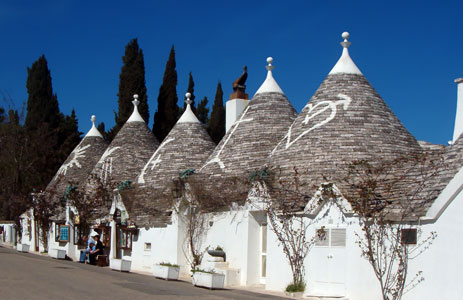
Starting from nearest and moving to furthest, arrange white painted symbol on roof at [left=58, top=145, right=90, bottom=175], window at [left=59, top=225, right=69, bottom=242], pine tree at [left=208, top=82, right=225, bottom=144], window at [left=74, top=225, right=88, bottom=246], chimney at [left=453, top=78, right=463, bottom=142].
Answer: chimney at [left=453, top=78, right=463, bottom=142], window at [left=74, top=225, right=88, bottom=246], window at [left=59, top=225, right=69, bottom=242], white painted symbol on roof at [left=58, top=145, right=90, bottom=175], pine tree at [left=208, top=82, right=225, bottom=144]

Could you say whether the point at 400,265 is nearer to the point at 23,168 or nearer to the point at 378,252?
the point at 378,252

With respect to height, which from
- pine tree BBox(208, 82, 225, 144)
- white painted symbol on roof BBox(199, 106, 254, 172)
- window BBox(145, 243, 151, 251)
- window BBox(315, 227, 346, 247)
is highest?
pine tree BBox(208, 82, 225, 144)

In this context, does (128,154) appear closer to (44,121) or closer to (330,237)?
(330,237)

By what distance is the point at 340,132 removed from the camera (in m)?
18.8

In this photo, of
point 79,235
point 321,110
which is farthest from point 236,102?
point 79,235

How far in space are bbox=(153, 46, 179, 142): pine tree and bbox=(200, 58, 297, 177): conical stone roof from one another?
18656 mm

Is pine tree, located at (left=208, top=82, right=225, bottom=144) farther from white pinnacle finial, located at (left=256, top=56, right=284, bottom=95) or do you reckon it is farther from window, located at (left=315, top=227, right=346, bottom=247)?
window, located at (left=315, top=227, right=346, bottom=247)

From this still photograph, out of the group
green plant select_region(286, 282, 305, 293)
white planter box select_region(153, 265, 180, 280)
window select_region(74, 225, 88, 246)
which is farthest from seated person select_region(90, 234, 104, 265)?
green plant select_region(286, 282, 305, 293)

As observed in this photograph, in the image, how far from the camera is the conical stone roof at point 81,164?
34812 mm

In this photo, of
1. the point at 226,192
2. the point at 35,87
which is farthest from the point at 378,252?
the point at 35,87

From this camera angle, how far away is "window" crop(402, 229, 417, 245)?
1403 cm

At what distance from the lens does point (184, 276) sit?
72.4 feet

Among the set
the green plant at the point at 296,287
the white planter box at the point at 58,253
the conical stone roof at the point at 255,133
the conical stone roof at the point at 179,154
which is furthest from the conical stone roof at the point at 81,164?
the green plant at the point at 296,287

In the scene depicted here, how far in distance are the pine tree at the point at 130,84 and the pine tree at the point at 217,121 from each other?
257 inches
